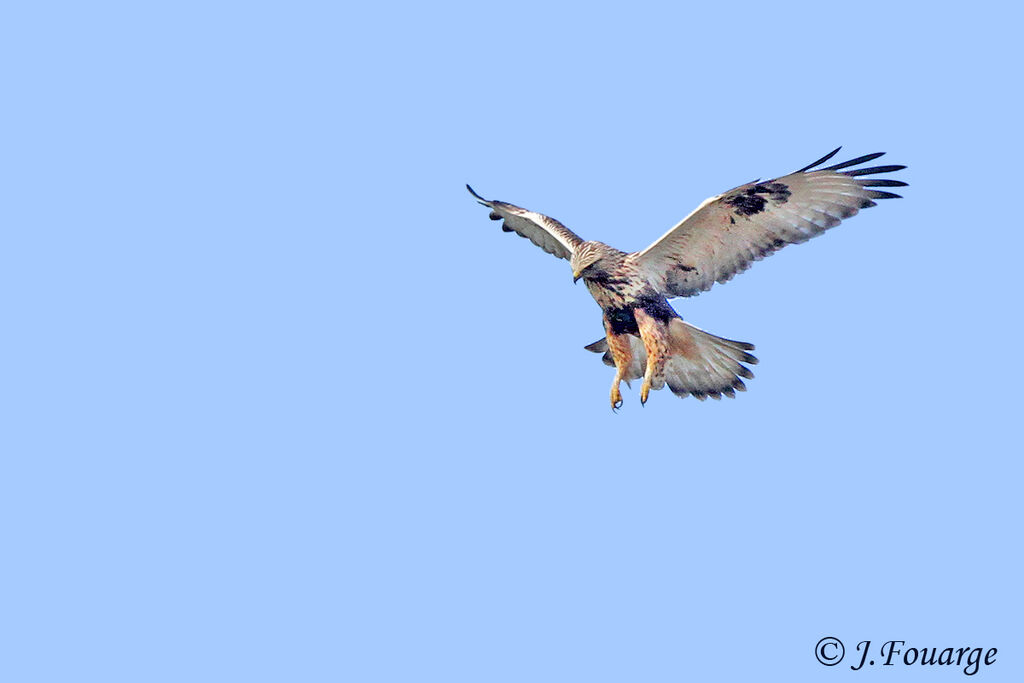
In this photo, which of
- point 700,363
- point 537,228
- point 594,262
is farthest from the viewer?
point 537,228

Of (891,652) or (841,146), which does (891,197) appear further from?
(891,652)

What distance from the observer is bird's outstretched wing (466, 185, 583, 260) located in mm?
13809

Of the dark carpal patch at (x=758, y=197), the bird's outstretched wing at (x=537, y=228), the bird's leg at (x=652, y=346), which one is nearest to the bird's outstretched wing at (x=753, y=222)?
the dark carpal patch at (x=758, y=197)

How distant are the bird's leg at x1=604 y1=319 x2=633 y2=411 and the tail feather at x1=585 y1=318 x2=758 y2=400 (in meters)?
0.08

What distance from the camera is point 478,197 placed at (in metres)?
14.9

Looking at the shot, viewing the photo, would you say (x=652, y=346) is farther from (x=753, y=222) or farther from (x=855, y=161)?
(x=855, y=161)

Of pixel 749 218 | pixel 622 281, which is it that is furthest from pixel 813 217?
pixel 622 281

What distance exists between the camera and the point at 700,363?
13578mm

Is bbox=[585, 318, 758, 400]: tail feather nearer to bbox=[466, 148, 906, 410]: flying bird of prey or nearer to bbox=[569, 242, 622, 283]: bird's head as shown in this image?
bbox=[466, 148, 906, 410]: flying bird of prey

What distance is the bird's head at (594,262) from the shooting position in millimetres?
13047

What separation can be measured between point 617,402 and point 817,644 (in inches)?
113

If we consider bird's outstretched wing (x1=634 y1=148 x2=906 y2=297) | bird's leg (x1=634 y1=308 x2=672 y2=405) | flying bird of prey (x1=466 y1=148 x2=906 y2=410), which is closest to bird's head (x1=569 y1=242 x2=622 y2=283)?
flying bird of prey (x1=466 y1=148 x2=906 y2=410)

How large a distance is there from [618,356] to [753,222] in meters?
1.81

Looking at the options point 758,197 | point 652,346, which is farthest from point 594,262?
point 758,197
